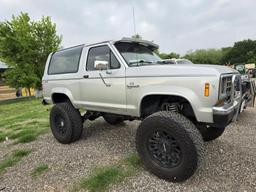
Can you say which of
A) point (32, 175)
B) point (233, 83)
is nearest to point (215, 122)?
point (233, 83)

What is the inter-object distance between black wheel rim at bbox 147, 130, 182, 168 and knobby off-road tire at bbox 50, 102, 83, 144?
6.46 ft

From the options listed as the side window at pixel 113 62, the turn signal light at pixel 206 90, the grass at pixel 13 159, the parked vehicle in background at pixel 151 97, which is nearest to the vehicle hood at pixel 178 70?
the parked vehicle in background at pixel 151 97

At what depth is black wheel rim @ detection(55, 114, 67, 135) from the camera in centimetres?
460

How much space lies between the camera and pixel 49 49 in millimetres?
19422

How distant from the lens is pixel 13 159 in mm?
3969

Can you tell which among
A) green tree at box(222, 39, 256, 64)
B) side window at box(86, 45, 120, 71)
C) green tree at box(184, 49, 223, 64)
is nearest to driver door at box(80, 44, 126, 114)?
side window at box(86, 45, 120, 71)

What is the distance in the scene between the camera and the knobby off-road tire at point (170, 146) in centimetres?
270

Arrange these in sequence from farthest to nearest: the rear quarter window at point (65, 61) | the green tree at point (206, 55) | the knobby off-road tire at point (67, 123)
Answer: the green tree at point (206, 55) → the knobby off-road tire at point (67, 123) → the rear quarter window at point (65, 61)

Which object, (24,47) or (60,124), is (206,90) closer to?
(60,124)

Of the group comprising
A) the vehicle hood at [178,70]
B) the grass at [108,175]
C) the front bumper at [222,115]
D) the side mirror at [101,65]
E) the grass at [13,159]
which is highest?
the side mirror at [101,65]

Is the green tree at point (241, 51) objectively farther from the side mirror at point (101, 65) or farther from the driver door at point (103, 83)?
the side mirror at point (101, 65)

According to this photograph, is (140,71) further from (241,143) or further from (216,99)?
(241,143)

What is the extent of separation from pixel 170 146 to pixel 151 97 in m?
0.85

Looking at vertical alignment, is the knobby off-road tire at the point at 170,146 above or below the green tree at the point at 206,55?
below
